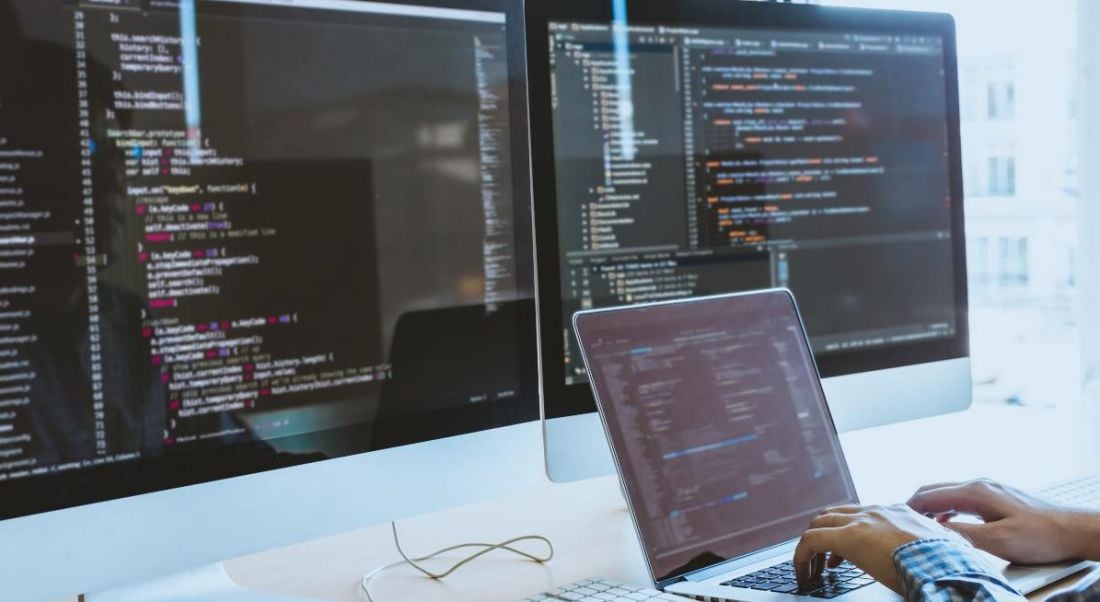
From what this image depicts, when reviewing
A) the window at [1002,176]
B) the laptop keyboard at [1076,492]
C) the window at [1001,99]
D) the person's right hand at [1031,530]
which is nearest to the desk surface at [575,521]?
the laptop keyboard at [1076,492]

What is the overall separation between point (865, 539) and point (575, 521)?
1.50ft

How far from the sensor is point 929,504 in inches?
40.1

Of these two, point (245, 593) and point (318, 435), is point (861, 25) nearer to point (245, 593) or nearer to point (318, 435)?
point (318, 435)

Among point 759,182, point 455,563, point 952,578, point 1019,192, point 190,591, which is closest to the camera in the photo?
point 952,578

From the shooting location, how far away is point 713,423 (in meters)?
0.97

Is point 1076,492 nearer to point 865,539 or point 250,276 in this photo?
point 865,539

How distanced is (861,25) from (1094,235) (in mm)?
1154

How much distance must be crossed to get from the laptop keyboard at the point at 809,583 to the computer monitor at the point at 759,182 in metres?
0.23

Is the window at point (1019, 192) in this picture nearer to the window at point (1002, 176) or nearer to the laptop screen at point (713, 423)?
the window at point (1002, 176)

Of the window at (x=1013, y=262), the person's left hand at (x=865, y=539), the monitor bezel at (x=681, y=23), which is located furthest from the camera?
the window at (x=1013, y=262)

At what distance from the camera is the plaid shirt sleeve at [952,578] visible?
0.76 metres

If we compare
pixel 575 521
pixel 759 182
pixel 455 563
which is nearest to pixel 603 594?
pixel 455 563

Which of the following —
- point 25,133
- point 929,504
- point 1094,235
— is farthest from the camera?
point 1094,235

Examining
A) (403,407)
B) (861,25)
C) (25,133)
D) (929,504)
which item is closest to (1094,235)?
(861,25)
